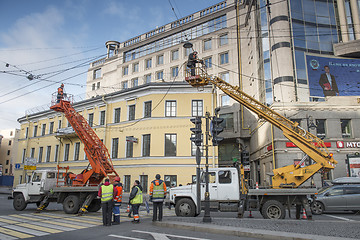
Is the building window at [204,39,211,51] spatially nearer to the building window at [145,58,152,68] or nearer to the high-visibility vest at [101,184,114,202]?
the building window at [145,58,152,68]

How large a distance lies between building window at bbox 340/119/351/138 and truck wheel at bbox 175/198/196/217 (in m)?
18.7

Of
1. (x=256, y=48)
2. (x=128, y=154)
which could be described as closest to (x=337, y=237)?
(x=128, y=154)

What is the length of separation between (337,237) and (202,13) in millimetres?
38289

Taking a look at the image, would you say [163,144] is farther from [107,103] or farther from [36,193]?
[36,193]

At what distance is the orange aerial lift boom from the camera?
1659 cm

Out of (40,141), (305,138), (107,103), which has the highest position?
(107,103)

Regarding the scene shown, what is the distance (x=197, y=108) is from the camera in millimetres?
26688

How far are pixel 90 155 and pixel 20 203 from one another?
15.3 feet

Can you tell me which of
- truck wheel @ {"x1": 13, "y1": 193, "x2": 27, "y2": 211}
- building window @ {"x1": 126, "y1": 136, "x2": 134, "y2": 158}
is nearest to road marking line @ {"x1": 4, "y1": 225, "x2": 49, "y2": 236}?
truck wheel @ {"x1": 13, "y1": 193, "x2": 27, "y2": 211}

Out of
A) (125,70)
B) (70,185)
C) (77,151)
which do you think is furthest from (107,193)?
(125,70)

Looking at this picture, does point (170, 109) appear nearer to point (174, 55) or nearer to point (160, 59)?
point (174, 55)

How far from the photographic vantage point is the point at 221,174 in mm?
12969

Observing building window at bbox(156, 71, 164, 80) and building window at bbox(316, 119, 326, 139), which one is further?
building window at bbox(156, 71, 164, 80)

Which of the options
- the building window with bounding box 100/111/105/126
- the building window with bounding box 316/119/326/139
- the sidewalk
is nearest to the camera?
the sidewalk
